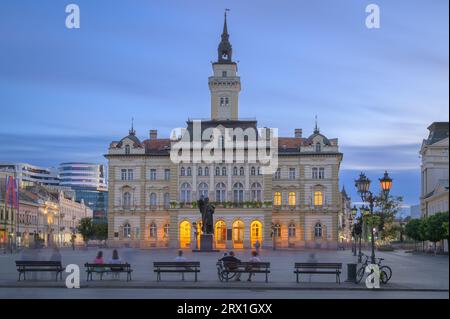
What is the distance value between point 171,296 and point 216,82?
8441 cm

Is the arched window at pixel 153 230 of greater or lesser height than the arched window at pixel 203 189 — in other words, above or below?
below

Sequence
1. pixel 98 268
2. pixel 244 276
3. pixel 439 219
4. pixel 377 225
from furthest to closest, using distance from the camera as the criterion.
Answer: pixel 377 225
pixel 439 219
pixel 244 276
pixel 98 268

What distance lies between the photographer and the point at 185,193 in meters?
96.9

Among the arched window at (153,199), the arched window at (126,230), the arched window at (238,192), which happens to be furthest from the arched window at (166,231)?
the arched window at (238,192)

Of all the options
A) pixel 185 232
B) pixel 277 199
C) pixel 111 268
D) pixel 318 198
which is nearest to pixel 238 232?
pixel 185 232

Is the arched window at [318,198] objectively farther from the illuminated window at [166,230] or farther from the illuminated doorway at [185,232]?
the illuminated window at [166,230]

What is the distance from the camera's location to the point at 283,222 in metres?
97.6

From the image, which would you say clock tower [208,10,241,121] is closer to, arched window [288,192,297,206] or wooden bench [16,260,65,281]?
arched window [288,192,297,206]

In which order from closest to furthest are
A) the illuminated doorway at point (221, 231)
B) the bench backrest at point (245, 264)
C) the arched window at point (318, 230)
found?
the bench backrest at point (245, 264)
the illuminated doorway at point (221, 231)
the arched window at point (318, 230)

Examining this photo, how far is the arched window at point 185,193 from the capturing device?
96562mm

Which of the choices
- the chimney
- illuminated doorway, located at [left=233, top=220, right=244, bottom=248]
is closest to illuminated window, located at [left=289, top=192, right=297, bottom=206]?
illuminated doorway, located at [left=233, top=220, right=244, bottom=248]

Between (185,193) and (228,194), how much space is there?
230 inches

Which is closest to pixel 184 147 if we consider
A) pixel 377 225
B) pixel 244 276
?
pixel 377 225
